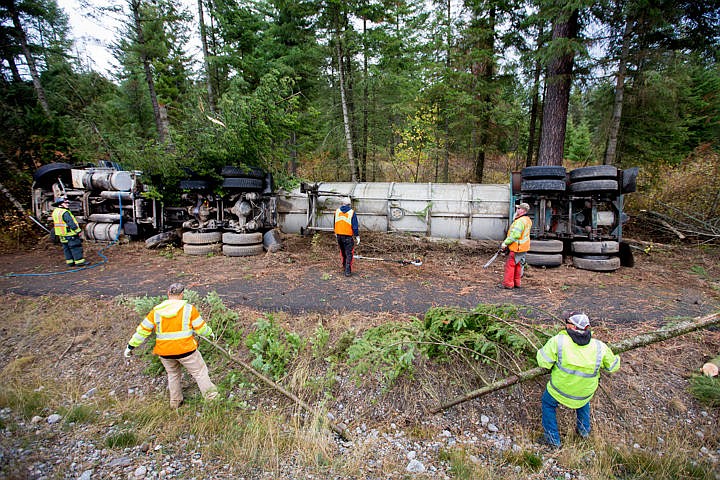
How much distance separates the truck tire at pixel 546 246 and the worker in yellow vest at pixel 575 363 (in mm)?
4711

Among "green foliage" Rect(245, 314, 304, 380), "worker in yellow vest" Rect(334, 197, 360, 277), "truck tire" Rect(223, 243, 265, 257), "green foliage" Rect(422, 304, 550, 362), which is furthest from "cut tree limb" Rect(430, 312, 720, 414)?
"truck tire" Rect(223, 243, 265, 257)

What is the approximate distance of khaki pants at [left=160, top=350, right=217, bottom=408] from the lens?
350 cm

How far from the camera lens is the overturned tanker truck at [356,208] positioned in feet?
23.6

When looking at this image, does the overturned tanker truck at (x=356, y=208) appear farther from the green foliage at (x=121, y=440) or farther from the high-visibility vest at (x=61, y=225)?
the green foliage at (x=121, y=440)

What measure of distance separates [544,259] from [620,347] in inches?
160

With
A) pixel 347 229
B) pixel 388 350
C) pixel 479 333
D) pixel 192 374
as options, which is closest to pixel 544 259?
pixel 479 333

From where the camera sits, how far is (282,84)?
312 inches

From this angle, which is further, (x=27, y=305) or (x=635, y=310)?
(x=27, y=305)

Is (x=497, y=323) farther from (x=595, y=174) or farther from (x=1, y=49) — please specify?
(x=1, y=49)

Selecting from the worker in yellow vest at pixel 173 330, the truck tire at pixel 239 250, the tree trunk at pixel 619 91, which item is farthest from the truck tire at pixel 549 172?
the worker in yellow vest at pixel 173 330

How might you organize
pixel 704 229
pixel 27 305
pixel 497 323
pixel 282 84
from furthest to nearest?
pixel 704 229, pixel 282 84, pixel 27 305, pixel 497 323

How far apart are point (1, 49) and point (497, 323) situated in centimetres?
2004

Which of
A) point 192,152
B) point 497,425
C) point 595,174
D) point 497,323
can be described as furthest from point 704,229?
point 192,152

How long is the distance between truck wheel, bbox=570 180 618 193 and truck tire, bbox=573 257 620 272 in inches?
58.4
